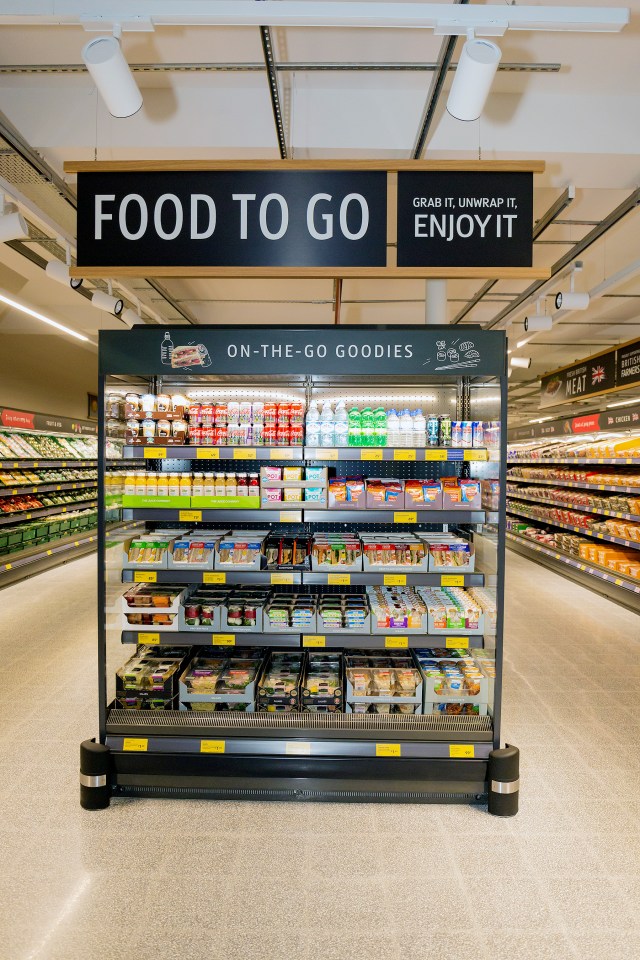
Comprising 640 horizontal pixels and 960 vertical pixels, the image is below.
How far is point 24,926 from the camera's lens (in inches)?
80.2

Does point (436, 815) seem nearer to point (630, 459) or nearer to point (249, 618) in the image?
→ point (249, 618)

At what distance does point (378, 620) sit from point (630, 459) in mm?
4531

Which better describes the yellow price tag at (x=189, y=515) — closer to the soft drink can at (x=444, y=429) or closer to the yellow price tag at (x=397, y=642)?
the yellow price tag at (x=397, y=642)

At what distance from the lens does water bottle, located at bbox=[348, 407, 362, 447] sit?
3.00 m

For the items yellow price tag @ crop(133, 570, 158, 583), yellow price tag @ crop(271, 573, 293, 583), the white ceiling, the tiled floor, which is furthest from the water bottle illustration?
the tiled floor

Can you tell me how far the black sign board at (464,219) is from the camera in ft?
8.15

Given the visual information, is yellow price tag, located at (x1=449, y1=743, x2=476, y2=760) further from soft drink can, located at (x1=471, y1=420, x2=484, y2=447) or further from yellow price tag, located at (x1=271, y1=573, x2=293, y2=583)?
soft drink can, located at (x1=471, y1=420, x2=484, y2=447)

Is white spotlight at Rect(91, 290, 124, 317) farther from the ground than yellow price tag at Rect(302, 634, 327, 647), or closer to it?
farther from the ground

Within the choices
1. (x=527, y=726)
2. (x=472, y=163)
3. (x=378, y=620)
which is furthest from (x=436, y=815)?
(x=472, y=163)

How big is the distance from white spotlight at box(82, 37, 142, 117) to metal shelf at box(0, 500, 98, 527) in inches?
252

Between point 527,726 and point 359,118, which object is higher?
point 359,118

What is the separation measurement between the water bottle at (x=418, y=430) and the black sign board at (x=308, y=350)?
0.32 metres

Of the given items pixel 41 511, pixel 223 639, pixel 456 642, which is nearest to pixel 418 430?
pixel 456 642

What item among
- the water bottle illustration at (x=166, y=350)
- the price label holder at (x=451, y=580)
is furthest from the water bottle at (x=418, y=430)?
the water bottle illustration at (x=166, y=350)
